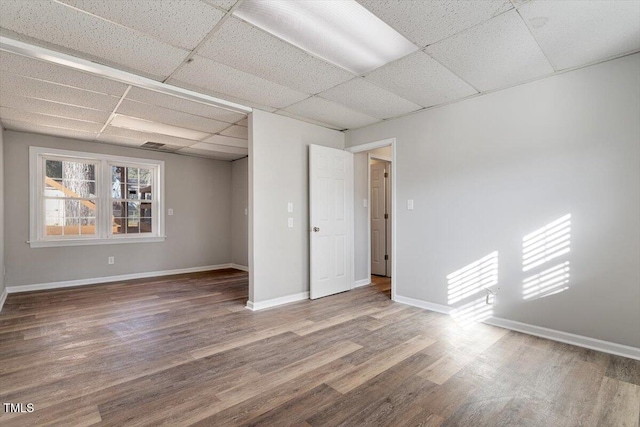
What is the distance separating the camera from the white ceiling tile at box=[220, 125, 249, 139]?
14.8 feet

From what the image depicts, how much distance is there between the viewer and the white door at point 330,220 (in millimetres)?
4309

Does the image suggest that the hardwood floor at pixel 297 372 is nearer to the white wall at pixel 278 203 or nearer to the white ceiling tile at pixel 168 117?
the white wall at pixel 278 203

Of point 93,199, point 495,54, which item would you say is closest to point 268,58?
point 495,54

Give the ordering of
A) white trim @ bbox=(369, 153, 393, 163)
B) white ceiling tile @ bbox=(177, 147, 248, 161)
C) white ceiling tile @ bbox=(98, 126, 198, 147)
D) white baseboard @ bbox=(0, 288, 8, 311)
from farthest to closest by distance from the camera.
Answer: white ceiling tile @ bbox=(177, 147, 248, 161), white trim @ bbox=(369, 153, 393, 163), white ceiling tile @ bbox=(98, 126, 198, 147), white baseboard @ bbox=(0, 288, 8, 311)

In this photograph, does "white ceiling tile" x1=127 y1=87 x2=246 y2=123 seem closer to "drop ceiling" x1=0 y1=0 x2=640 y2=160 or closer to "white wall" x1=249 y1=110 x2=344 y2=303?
"drop ceiling" x1=0 y1=0 x2=640 y2=160

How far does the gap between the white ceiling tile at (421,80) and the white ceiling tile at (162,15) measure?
148 cm

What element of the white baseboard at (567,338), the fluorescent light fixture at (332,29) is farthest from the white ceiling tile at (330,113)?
the white baseboard at (567,338)

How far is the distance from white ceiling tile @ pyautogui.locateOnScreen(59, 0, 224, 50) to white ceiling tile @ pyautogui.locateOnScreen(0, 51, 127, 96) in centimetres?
101

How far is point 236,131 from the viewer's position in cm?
467

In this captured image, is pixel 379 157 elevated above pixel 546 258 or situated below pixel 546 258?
above

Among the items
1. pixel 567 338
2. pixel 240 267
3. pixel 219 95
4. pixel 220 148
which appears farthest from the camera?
pixel 240 267

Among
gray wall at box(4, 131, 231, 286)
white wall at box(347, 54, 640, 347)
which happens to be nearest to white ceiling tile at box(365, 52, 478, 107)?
white wall at box(347, 54, 640, 347)

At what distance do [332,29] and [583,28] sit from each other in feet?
5.68

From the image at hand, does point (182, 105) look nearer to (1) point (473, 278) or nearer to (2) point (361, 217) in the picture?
(2) point (361, 217)
